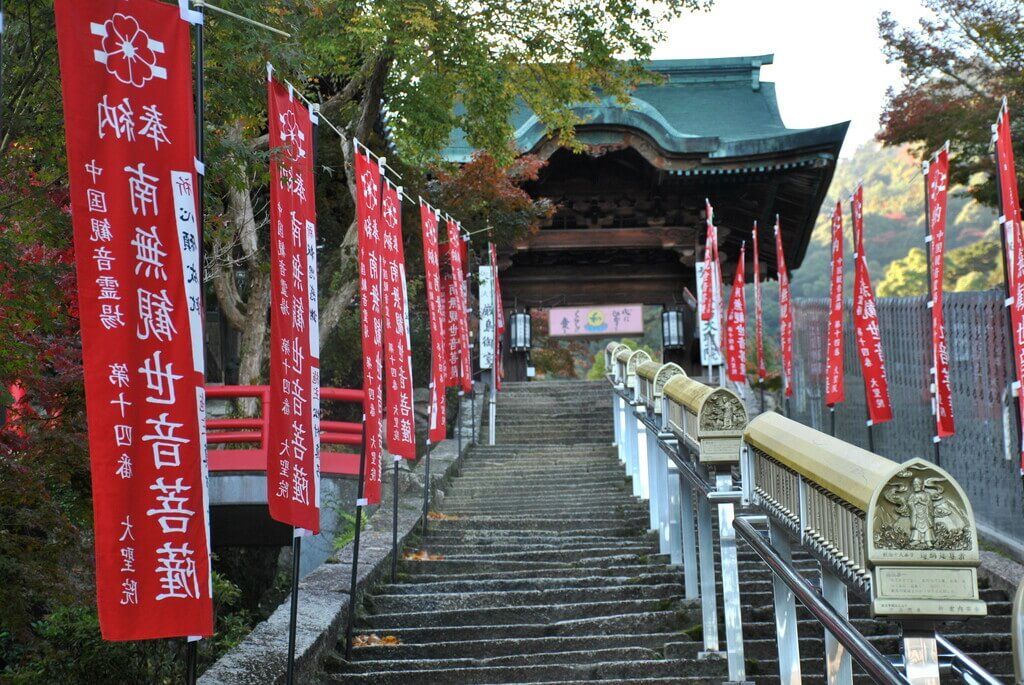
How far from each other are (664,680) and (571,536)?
399 centimetres

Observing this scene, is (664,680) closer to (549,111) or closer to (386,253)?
(386,253)

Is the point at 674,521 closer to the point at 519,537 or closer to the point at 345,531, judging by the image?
the point at 519,537

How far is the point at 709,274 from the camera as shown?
17703mm

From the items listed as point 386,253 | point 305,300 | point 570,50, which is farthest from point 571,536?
point 570,50

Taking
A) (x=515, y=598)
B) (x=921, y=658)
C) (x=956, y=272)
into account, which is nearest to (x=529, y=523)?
(x=515, y=598)

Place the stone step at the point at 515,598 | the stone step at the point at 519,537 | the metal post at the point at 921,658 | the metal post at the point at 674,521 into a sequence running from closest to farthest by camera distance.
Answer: the metal post at the point at 921,658 → the stone step at the point at 515,598 → the metal post at the point at 674,521 → the stone step at the point at 519,537

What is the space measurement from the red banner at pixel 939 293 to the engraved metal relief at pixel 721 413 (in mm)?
4365

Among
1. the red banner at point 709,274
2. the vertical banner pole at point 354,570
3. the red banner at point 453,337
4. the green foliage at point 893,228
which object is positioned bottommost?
the vertical banner pole at point 354,570

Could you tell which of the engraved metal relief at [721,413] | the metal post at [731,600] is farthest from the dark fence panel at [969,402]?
the engraved metal relief at [721,413]

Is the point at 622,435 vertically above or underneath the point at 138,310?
underneath

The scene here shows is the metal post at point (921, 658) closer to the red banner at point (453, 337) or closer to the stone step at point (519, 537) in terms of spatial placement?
the stone step at point (519, 537)

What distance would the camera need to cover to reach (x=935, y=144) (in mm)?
13977

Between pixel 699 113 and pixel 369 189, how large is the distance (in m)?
19.4

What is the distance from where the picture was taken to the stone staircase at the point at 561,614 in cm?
624
